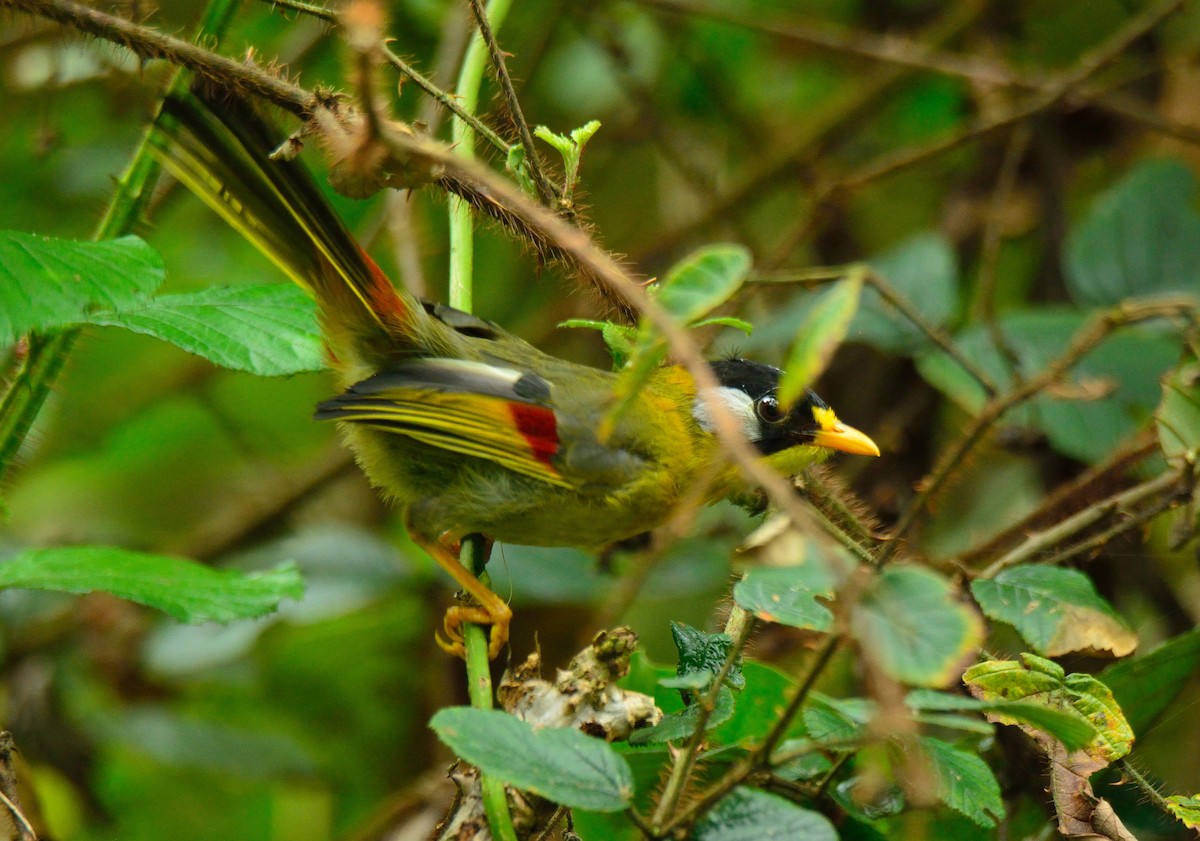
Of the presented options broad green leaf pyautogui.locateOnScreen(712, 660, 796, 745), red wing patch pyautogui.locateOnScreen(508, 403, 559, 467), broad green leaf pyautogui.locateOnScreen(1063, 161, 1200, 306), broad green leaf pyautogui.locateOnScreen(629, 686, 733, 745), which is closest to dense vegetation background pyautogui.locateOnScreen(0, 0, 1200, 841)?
broad green leaf pyautogui.locateOnScreen(1063, 161, 1200, 306)

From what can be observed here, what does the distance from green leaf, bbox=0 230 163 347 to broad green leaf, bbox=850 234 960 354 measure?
6.18 ft

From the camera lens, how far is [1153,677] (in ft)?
6.76

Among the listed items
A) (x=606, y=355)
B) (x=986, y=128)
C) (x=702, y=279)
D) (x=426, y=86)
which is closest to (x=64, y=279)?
(x=426, y=86)

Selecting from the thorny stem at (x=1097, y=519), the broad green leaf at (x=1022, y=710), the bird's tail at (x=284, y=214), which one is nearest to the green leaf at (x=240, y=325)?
the bird's tail at (x=284, y=214)

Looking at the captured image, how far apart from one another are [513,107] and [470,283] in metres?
0.46

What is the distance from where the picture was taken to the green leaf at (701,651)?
1.58 m

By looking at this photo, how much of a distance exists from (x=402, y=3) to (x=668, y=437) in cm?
224

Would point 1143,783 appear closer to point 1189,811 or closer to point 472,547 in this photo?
point 1189,811

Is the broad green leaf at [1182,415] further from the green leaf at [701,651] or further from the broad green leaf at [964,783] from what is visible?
the green leaf at [701,651]

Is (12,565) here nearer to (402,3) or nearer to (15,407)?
(15,407)

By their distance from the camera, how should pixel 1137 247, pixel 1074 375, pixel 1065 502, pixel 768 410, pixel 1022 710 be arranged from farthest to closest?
pixel 1137 247
pixel 1074 375
pixel 768 410
pixel 1065 502
pixel 1022 710

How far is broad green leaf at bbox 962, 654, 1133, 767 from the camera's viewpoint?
1659 millimetres

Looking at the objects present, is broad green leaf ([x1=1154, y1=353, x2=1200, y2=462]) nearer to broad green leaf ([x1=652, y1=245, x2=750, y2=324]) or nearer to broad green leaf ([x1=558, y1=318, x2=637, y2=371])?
broad green leaf ([x1=558, y1=318, x2=637, y2=371])

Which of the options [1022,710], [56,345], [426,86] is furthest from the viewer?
[56,345]
